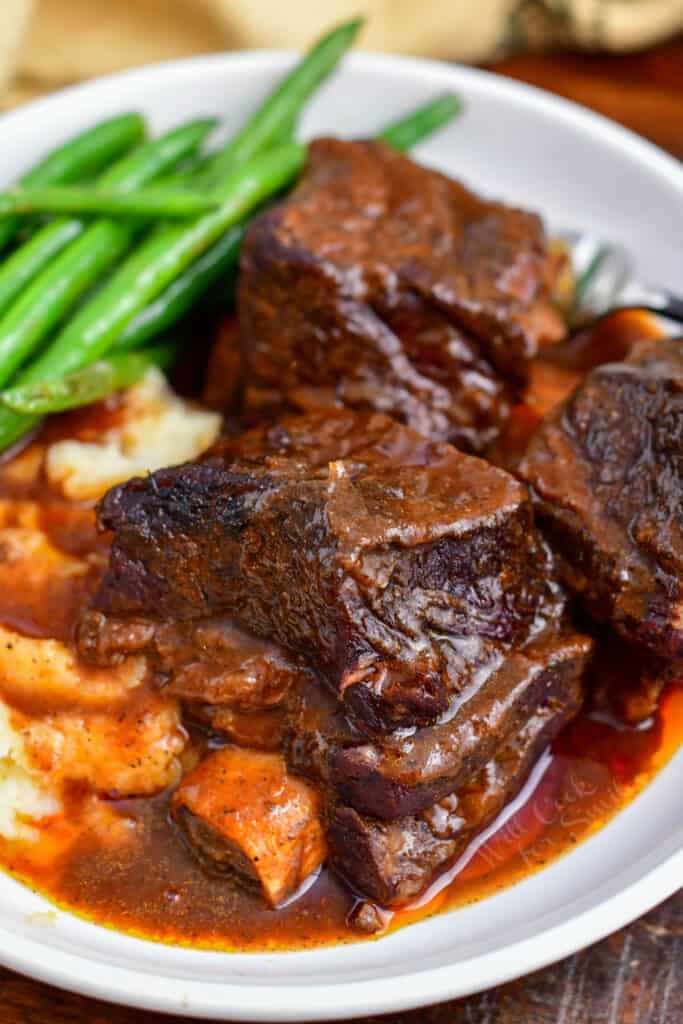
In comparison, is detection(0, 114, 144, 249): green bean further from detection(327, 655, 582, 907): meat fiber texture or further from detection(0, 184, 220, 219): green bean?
detection(327, 655, 582, 907): meat fiber texture

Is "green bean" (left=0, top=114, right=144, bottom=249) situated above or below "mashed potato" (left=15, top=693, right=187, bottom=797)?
above

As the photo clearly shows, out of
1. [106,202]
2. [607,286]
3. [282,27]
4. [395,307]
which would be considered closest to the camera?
[395,307]

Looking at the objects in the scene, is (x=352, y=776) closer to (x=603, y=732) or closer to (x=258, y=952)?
(x=258, y=952)

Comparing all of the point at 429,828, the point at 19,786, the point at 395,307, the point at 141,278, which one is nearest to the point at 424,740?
the point at 429,828

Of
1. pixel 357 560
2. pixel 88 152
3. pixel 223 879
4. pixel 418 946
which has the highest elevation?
pixel 88 152

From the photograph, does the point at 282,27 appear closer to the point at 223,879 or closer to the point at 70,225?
the point at 70,225

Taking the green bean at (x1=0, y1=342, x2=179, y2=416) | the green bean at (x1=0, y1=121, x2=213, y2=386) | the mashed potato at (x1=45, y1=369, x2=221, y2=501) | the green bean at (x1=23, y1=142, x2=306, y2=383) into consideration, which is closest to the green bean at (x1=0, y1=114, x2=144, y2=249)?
the green bean at (x1=0, y1=121, x2=213, y2=386)

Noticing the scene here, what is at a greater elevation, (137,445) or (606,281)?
(137,445)

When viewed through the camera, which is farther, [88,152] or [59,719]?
[88,152]
